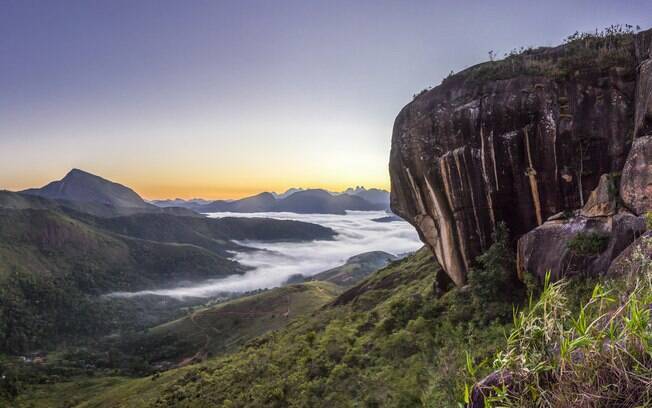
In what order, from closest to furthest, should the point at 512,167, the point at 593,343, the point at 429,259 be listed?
1. the point at 593,343
2. the point at 512,167
3. the point at 429,259

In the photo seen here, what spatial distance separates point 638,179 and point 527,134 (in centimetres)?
649

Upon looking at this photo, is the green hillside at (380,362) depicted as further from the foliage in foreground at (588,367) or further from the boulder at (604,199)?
the boulder at (604,199)

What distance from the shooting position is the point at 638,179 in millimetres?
13945

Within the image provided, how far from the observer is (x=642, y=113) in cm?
1572

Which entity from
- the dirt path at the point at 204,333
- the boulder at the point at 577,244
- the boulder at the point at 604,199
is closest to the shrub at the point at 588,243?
the boulder at the point at 577,244

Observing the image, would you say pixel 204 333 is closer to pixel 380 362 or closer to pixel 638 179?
pixel 380 362

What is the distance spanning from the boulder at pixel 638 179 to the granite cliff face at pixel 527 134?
108 millimetres

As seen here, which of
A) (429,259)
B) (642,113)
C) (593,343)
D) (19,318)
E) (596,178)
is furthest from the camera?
(19,318)

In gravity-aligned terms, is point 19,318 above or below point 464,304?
below

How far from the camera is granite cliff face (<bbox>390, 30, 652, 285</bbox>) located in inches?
708

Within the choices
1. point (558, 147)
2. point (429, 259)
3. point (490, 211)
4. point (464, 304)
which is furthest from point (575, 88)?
point (429, 259)

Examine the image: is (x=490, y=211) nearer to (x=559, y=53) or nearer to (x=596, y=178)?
(x=596, y=178)

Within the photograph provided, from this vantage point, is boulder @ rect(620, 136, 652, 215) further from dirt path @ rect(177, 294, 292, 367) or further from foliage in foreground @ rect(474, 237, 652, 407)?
dirt path @ rect(177, 294, 292, 367)

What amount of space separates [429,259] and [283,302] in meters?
102
